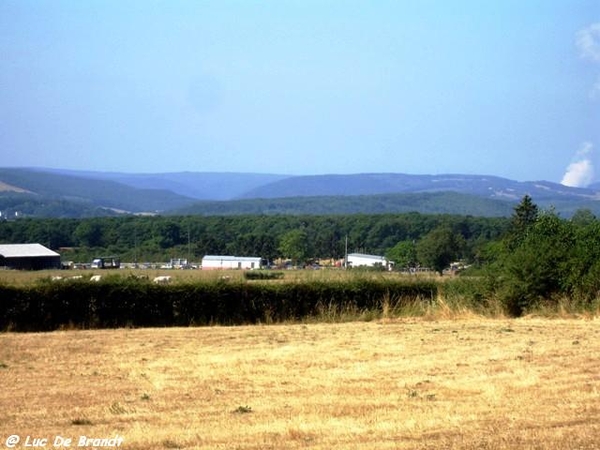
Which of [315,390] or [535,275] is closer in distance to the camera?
[315,390]

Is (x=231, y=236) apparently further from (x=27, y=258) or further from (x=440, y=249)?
(x=27, y=258)

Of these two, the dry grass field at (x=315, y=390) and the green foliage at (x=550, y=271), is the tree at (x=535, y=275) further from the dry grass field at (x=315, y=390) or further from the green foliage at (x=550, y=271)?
the dry grass field at (x=315, y=390)

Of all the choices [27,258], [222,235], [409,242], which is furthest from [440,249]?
[27,258]

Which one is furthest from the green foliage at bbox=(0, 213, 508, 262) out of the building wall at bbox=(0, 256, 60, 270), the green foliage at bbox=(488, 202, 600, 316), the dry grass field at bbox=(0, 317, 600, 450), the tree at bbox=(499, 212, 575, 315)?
the dry grass field at bbox=(0, 317, 600, 450)

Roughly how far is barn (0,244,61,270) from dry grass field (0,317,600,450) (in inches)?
1083

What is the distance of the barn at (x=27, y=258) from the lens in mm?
49875

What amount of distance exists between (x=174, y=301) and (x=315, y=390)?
1709 cm

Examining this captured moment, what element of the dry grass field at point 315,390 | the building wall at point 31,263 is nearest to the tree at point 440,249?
the building wall at point 31,263

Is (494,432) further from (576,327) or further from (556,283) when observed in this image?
(556,283)

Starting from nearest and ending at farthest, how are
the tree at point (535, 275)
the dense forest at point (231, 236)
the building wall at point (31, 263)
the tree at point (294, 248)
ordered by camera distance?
the tree at point (535, 275), the building wall at point (31, 263), the dense forest at point (231, 236), the tree at point (294, 248)

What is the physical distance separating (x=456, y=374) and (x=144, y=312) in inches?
650

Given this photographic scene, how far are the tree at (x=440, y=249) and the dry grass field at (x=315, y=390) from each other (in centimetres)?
4186

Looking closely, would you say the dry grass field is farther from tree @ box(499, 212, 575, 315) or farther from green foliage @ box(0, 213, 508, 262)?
green foliage @ box(0, 213, 508, 262)

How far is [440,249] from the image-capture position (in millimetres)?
67125
